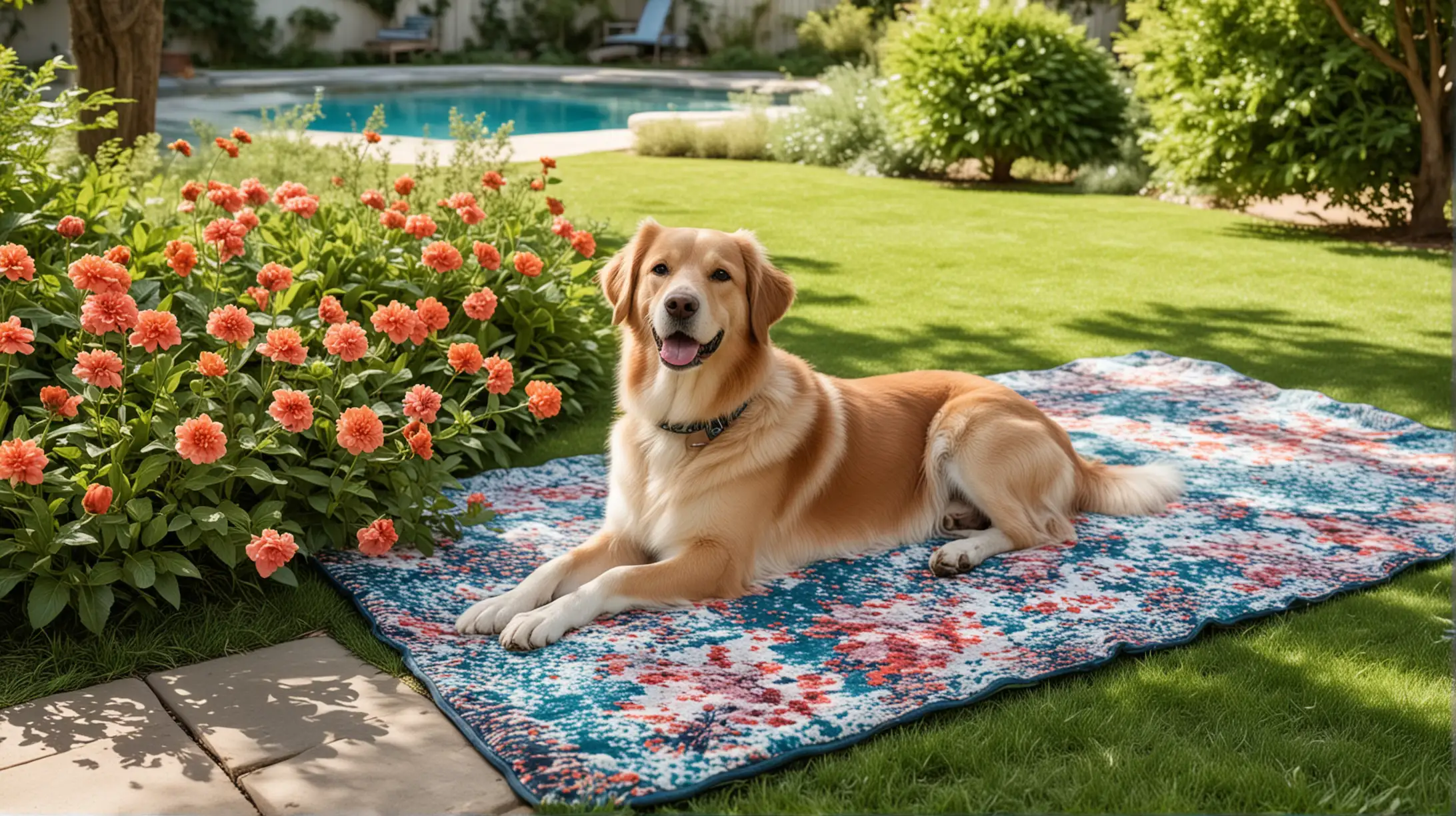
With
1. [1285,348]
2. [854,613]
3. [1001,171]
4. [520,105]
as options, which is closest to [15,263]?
[854,613]

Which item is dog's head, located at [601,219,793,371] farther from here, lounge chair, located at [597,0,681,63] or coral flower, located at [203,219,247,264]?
lounge chair, located at [597,0,681,63]

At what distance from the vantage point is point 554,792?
8.87 feet

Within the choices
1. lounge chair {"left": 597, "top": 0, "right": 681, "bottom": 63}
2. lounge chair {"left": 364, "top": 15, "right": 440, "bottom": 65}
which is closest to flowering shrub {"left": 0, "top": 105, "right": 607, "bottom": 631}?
lounge chair {"left": 364, "top": 15, "right": 440, "bottom": 65}

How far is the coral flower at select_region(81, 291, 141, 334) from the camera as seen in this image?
130 inches

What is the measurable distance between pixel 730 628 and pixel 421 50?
100 feet

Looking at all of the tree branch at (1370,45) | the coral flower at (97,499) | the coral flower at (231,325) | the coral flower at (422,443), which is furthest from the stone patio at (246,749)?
the tree branch at (1370,45)

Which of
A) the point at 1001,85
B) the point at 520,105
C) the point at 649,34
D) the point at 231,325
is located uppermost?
the point at 649,34

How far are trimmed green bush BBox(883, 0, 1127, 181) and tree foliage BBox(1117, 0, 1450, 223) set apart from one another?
216 cm

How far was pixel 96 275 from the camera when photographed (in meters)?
3.35

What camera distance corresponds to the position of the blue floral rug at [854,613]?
2977 mm

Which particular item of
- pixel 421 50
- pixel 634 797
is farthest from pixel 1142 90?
pixel 421 50

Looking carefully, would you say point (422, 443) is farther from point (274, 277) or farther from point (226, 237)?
point (226, 237)

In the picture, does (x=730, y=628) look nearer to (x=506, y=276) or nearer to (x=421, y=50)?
(x=506, y=276)

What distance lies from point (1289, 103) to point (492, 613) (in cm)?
963
